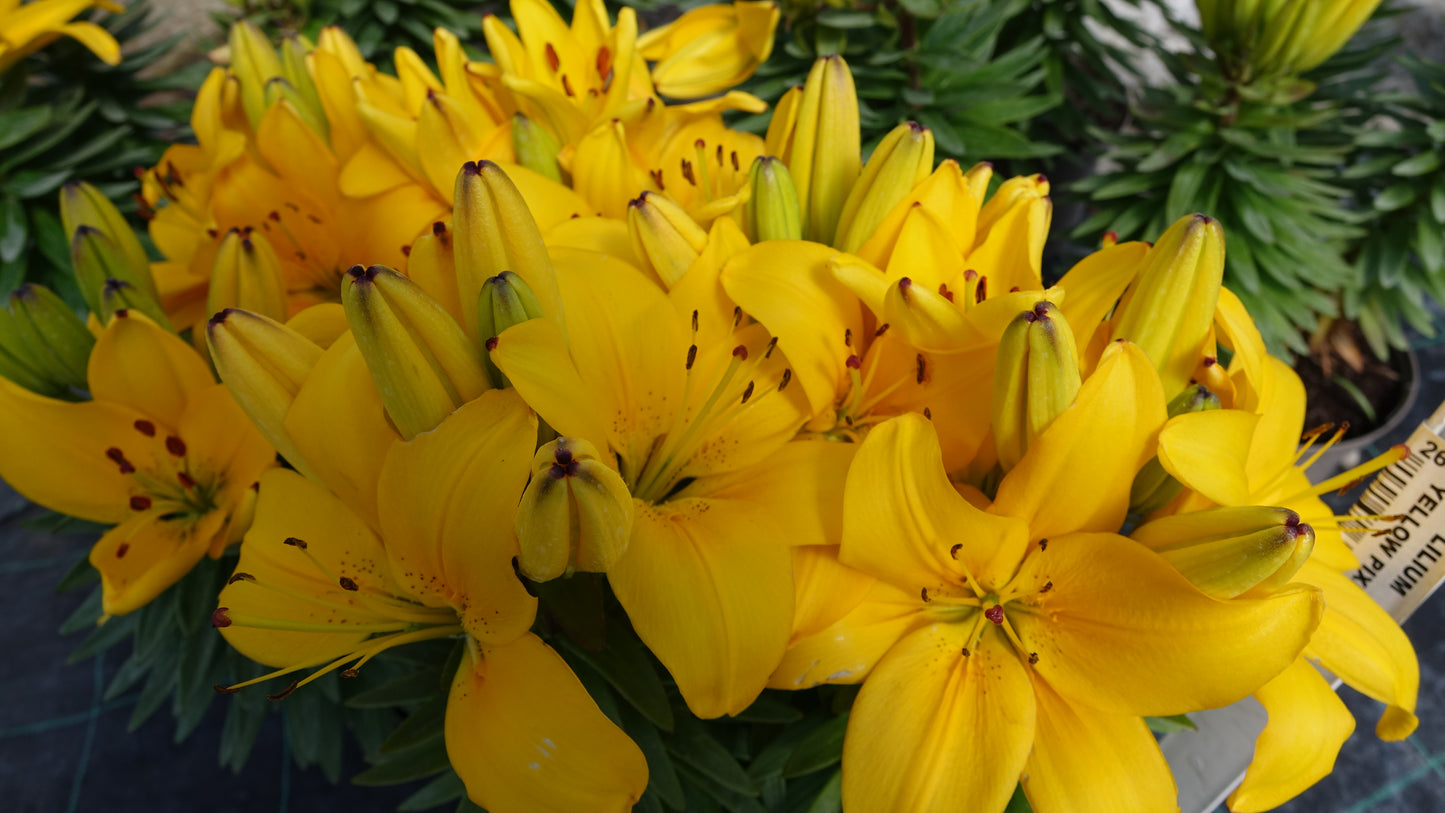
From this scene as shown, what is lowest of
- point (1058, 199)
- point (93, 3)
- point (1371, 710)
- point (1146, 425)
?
point (1371, 710)

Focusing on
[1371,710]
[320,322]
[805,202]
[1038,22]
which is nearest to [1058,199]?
[1038,22]

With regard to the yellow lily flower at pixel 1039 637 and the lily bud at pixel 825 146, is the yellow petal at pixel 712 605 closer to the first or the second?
the yellow lily flower at pixel 1039 637

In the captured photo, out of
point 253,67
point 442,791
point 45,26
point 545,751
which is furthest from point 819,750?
point 45,26

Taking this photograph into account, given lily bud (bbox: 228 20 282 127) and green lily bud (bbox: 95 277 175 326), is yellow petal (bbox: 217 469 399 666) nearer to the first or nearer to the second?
green lily bud (bbox: 95 277 175 326)

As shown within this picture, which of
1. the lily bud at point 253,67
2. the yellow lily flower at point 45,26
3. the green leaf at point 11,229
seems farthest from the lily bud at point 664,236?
the green leaf at point 11,229

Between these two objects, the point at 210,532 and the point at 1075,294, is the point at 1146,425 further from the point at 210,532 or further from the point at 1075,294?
the point at 210,532

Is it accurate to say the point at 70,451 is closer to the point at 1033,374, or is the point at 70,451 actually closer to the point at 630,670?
the point at 630,670
